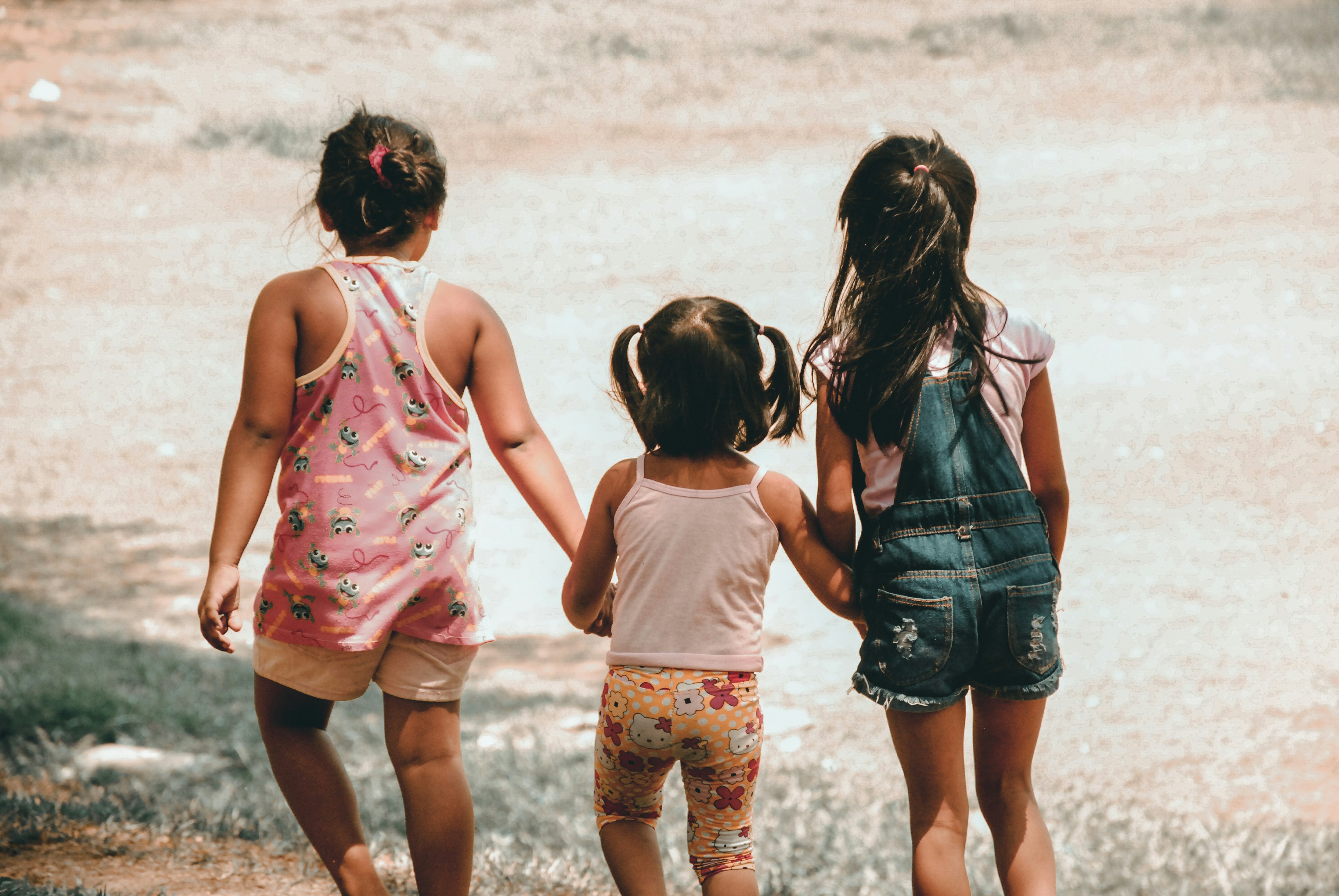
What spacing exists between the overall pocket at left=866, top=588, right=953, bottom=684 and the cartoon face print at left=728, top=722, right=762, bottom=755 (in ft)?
0.78

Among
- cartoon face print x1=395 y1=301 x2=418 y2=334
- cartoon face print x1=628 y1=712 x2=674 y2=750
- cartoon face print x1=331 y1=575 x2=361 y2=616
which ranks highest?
cartoon face print x1=395 y1=301 x2=418 y2=334

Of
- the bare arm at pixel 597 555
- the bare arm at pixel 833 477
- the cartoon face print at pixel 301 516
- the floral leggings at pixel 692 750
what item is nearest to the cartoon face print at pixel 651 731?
the floral leggings at pixel 692 750

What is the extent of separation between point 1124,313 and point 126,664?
7.37 meters

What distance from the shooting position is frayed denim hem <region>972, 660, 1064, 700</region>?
89.0 inches

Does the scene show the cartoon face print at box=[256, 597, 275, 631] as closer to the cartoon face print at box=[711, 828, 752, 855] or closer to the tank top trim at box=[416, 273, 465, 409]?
the tank top trim at box=[416, 273, 465, 409]

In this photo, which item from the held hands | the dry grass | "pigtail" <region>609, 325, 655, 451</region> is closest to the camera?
"pigtail" <region>609, 325, 655, 451</region>

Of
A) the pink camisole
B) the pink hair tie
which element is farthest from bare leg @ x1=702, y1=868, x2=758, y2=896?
the pink hair tie

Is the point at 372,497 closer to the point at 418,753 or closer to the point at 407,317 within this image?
the point at 407,317

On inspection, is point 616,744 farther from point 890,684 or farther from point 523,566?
point 523,566

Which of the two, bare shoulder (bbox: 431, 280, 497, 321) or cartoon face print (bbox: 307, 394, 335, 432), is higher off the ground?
bare shoulder (bbox: 431, 280, 497, 321)

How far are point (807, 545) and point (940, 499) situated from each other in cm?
24

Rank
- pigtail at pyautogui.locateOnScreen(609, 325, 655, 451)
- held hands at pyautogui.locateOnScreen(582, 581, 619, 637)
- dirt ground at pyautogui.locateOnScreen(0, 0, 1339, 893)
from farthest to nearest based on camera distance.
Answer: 1. dirt ground at pyautogui.locateOnScreen(0, 0, 1339, 893)
2. held hands at pyautogui.locateOnScreen(582, 581, 619, 637)
3. pigtail at pyautogui.locateOnScreen(609, 325, 655, 451)

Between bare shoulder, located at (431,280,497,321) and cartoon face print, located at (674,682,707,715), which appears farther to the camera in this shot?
bare shoulder, located at (431,280,497,321)

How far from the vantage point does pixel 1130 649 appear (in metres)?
5.98
